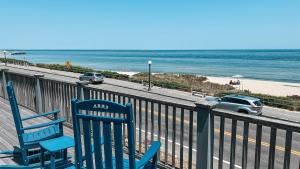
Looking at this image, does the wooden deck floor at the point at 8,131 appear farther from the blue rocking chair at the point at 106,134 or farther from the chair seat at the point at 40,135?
the blue rocking chair at the point at 106,134

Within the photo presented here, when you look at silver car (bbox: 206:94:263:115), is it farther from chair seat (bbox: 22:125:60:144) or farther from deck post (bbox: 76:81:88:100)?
chair seat (bbox: 22:125:60:144)

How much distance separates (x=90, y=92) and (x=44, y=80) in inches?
69.6

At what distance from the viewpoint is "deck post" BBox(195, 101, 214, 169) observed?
319 cm

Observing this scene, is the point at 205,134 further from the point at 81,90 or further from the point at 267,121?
the point at 81,90

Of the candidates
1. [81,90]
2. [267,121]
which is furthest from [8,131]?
[267,121]

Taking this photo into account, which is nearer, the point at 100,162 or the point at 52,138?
the point at 100,162

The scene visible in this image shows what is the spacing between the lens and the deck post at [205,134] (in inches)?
125

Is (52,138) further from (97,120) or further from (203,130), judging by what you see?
(203,130)

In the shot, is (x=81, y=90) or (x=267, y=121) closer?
(x=267, y=121)

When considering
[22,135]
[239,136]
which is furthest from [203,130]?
[239,136]

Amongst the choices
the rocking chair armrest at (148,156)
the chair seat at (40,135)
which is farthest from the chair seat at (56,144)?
the rocking chair armrest at (148,156)

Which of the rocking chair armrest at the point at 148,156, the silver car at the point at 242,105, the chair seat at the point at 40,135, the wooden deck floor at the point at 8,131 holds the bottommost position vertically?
the silver car at the point at 242,105

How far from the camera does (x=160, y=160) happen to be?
426 cm

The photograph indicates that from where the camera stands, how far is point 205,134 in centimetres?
324
